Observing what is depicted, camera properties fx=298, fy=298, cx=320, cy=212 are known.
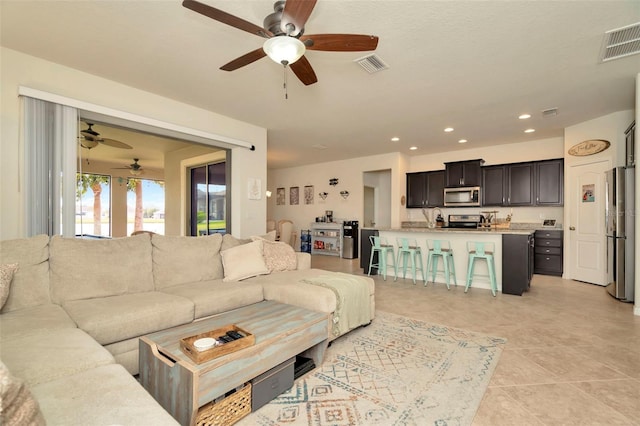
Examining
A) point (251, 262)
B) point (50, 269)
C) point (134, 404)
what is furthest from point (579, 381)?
point (50, 269)

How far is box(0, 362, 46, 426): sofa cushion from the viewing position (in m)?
0.69

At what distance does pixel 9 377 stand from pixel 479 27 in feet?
10.9

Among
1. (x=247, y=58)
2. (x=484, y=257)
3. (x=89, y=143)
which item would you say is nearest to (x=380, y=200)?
(x=484, y=257)

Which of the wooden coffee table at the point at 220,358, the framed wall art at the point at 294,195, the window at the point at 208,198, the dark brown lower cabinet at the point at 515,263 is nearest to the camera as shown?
the wooden coffee table at the point at 220,358

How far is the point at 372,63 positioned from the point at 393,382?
2.86m

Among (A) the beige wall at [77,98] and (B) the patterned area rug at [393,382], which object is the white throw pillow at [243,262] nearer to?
(B) the patterned area rug at [393,382]

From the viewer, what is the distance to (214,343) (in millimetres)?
1629

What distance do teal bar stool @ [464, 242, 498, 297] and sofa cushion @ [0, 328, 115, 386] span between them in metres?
4.55

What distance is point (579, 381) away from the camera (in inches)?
81.2

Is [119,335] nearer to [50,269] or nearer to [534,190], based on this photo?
[50,269]

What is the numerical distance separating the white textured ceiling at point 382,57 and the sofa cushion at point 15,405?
2486 millimetres

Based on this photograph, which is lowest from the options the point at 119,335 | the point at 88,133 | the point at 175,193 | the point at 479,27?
the point at 119,335

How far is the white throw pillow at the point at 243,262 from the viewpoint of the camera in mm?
3195

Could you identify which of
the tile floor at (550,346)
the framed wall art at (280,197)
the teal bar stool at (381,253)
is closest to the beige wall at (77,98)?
the teal bar stool at (381,253)
